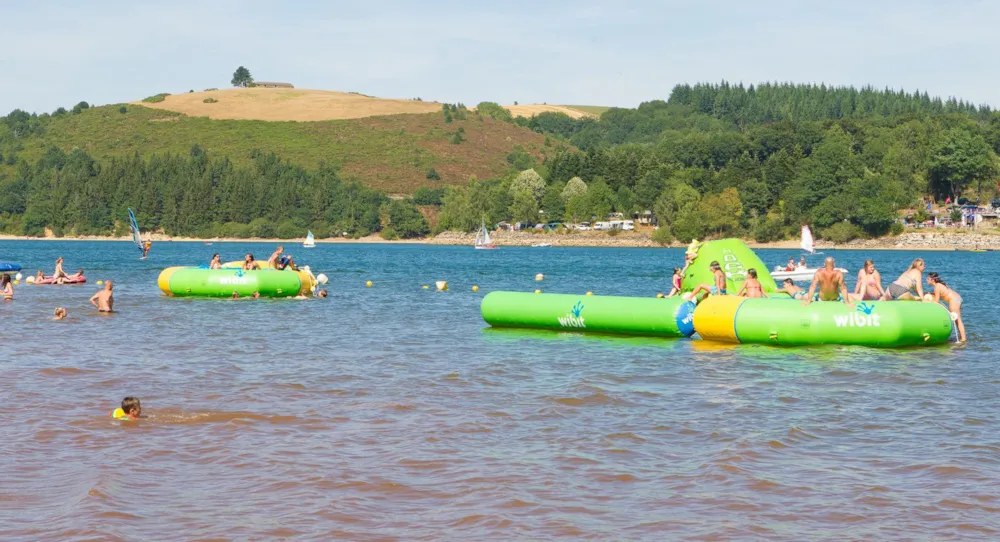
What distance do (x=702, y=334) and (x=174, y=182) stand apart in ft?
509

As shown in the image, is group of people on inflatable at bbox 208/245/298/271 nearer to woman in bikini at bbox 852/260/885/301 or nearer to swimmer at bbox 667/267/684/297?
swimmer at bbox 667/267/684/297

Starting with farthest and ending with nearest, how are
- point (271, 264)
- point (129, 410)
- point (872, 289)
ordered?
point (271, 264)
point (872, 289)
point (129, 410)

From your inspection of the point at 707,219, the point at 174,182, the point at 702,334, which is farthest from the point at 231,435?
the point at 174,182

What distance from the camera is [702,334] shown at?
20922mm

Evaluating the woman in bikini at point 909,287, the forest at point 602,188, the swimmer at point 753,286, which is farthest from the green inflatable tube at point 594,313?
the forest at point 602,188

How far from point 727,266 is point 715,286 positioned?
2.03 meters

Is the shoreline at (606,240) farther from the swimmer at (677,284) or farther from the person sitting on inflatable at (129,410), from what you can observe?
the person sitting on inflatable at (129,410)

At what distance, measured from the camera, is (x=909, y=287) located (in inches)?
848

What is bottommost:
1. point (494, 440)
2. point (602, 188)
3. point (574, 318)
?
point (494, 440)

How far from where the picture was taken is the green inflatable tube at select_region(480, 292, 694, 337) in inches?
847

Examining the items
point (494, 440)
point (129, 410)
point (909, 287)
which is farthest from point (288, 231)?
point (494, 440)

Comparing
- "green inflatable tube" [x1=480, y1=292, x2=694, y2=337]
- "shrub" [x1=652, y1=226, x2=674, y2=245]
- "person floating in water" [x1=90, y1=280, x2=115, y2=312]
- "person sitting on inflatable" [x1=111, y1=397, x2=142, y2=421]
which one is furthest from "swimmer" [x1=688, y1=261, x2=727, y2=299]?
"shrub" [x1=652, y1=226, x2=674, y2=245]

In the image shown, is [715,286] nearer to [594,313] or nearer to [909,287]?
[594,313]

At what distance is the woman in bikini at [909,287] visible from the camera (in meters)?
21.3
